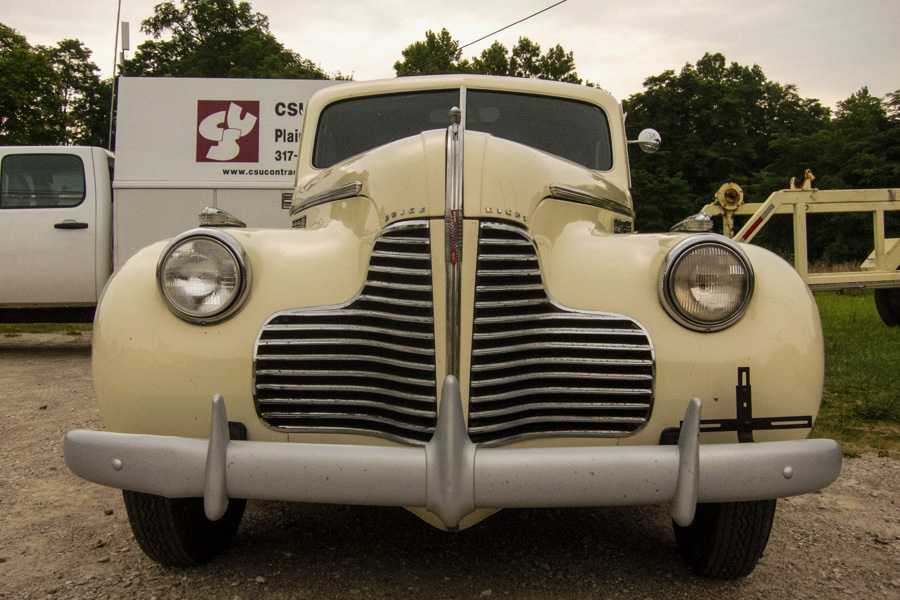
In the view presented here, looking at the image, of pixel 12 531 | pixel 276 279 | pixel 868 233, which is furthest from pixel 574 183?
pixel 868 233

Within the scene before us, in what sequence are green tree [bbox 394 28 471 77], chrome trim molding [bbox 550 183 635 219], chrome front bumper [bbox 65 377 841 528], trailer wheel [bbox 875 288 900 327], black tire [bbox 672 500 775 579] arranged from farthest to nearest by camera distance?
green tree [bbox 394 28 471 77]
trailer wheel [bbox 875 288 900 327]
chrome trim molding [bbox 550 183 635 219]
black tire [bbox 672 500 775 579]
chrome front bumper [bbox 65 377 841 528]

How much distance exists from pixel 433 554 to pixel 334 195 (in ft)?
4.57

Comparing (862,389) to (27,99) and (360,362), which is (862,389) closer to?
(360,362)

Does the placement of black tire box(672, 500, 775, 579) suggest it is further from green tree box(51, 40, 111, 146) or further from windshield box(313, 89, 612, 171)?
green tree box(51, 40, 111, 146)

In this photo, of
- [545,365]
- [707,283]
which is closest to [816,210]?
[707,283]

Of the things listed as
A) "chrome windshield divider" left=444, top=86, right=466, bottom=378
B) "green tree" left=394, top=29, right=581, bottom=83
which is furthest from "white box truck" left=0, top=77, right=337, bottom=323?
"green tree" left=394, top=29, right=581, bottom=83

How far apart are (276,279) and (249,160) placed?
6.21m

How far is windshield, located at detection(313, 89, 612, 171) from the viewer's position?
11.5 feet

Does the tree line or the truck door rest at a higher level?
the tree line

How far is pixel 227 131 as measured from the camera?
25.9 ft

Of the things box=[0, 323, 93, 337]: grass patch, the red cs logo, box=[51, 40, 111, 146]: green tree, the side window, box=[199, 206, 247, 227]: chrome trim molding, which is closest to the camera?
box=[199, 206, 247, 227]: chrome trim molding

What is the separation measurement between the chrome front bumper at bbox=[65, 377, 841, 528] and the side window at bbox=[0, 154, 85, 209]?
259 inches

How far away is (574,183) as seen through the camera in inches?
104

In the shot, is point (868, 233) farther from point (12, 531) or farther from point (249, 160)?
point (12, 531)
